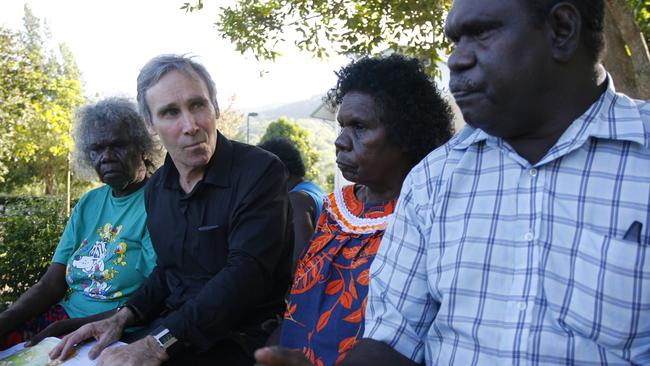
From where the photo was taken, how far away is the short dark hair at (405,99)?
254 cm

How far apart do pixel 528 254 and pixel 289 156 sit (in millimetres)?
4467

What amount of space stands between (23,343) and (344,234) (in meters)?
2.03

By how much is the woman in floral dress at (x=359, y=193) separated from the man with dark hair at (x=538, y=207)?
591 mm

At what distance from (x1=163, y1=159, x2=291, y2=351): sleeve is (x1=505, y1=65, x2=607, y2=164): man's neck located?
54.6 inches

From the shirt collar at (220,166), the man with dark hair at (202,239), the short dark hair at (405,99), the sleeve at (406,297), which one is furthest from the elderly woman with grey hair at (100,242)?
the sleeve at (406,297)

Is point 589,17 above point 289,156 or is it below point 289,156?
above

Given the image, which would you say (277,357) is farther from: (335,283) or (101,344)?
(101,344)

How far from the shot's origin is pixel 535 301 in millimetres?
1523

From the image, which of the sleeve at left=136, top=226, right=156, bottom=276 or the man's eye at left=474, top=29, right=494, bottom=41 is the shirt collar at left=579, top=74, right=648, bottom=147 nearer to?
the man's eye at left=474, top=29, right=494, bottom=41

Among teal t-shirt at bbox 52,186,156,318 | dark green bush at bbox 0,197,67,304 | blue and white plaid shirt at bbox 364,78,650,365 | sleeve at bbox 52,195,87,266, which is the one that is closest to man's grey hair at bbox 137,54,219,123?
teal t-shirt at bbox 52,186,156,318

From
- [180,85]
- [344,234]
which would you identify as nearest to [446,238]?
[344,234]

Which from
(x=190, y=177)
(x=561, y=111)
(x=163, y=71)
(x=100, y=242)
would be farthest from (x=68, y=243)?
(x=561, y=111)

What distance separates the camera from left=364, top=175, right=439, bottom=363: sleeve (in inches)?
70.0

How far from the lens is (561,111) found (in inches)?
63.7
